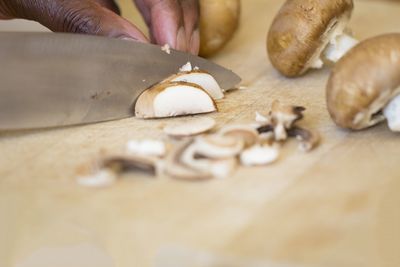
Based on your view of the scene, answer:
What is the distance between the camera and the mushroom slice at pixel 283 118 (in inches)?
48.6

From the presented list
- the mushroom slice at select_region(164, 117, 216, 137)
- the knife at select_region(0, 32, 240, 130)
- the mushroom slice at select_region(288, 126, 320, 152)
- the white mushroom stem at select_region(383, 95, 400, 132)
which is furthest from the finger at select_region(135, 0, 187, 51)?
the white mushroom stem at select_region(383, 95, 400, 132)

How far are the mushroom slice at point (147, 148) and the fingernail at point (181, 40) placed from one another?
0.37m

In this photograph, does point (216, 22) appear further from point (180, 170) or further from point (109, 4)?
point (180, 170)

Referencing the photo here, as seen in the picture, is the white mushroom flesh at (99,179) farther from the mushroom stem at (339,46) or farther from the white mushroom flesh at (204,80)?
the mushroom stem at (339,46)

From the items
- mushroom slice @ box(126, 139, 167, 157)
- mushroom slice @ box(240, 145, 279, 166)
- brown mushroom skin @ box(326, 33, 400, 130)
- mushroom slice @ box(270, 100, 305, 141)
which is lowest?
mushroom slice @ box(126, 139, 167, 157)

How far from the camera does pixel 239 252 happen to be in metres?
0.98

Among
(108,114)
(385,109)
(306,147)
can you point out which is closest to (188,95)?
(108,114)

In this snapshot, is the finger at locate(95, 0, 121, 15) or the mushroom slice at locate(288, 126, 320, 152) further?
the finger at locate(95, 0, 121, 15)

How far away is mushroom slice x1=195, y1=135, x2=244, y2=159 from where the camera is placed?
45.5 inches

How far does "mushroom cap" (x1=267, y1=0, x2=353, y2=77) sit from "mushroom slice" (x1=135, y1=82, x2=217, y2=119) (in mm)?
221

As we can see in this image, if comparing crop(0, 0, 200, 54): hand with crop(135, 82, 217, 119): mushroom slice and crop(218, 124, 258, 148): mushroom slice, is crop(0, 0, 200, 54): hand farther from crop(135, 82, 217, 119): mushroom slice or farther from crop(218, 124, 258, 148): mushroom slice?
crop(218, 124, 258, 148): mushroom slice

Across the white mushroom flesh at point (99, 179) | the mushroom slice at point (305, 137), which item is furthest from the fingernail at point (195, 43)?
the white mushroom flesh at point (99, 179)

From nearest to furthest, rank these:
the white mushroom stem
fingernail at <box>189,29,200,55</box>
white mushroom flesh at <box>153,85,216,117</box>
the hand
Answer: the white mushroom stem < white mushroom flesh at <box>153,85,216,117</box> < the hand < fingernail at <box>189,29,200,55</box>

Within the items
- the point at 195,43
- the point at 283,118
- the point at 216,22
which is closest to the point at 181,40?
the point at 195,43
